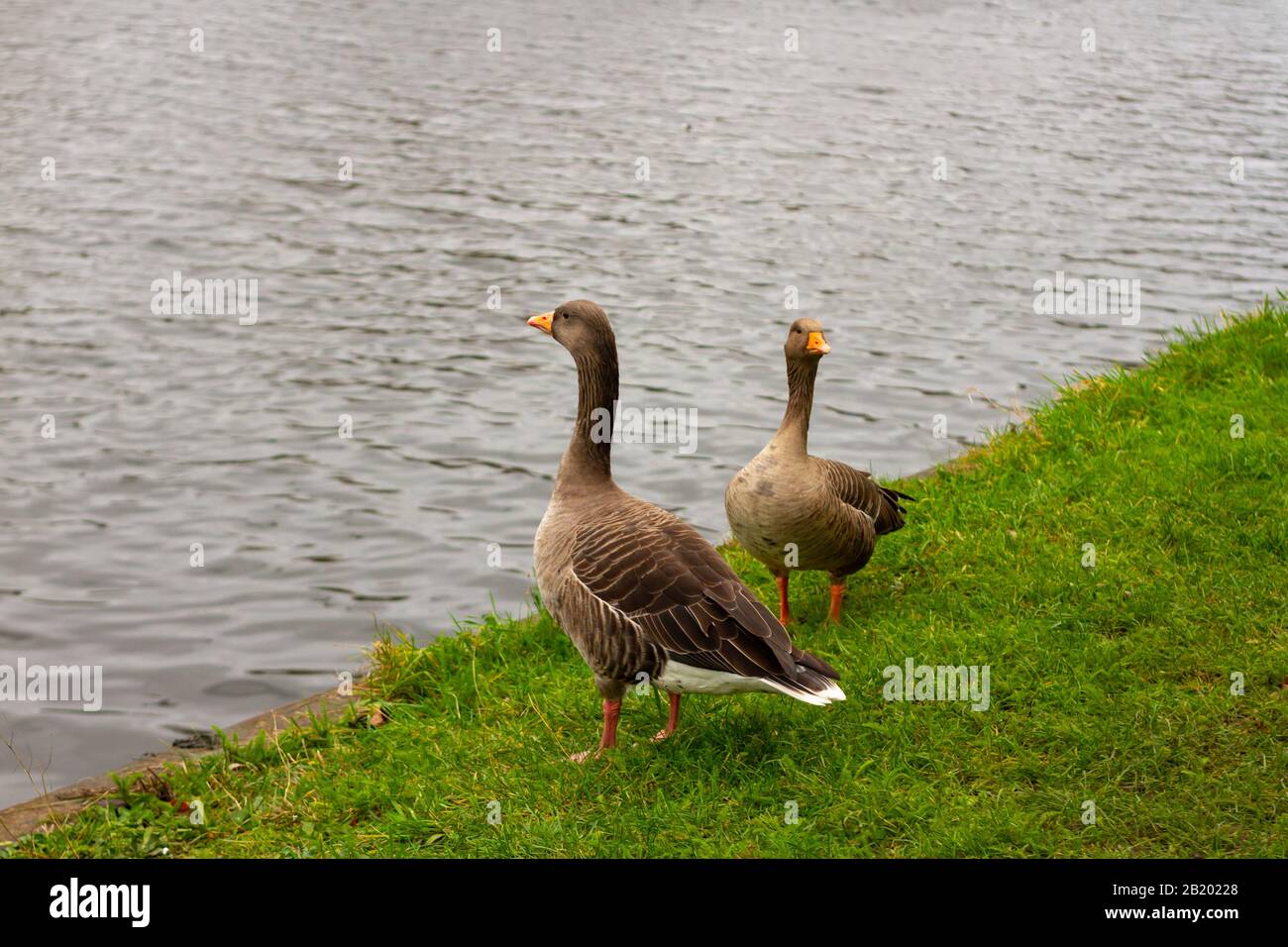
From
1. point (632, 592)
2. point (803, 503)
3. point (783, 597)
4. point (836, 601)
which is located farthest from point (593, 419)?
point (836, 601)

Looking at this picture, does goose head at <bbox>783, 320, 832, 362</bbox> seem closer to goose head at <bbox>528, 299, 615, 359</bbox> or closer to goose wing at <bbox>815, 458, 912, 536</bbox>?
goose wing at <bbox>815, 458, 912, 536</bbox>

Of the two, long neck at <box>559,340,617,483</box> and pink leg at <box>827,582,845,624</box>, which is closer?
long neck at <box>559,340,617,483</box>

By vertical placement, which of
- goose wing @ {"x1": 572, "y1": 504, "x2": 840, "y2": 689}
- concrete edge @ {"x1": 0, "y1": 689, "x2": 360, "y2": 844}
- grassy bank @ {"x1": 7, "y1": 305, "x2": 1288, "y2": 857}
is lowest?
concrete edge @ {"x1": 0, "y1": 689, "x2": 360, "y2": 844}

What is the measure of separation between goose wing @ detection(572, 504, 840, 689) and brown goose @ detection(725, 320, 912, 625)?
105cm

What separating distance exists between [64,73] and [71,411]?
17.0m

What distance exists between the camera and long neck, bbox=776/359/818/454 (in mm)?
7590

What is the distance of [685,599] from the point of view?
19.3ft

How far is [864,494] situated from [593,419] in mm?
1966

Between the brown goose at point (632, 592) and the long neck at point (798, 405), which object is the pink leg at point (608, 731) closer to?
the brown goose at point (632, 592)

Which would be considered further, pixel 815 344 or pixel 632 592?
pixel 815 344

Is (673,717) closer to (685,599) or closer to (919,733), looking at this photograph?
(685,599)

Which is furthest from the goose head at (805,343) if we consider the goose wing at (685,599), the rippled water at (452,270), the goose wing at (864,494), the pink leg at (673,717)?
the rippled water at (452,270)

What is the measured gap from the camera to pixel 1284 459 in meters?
8.84

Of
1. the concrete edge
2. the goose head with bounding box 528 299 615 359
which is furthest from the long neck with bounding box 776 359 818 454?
the concrete edge
